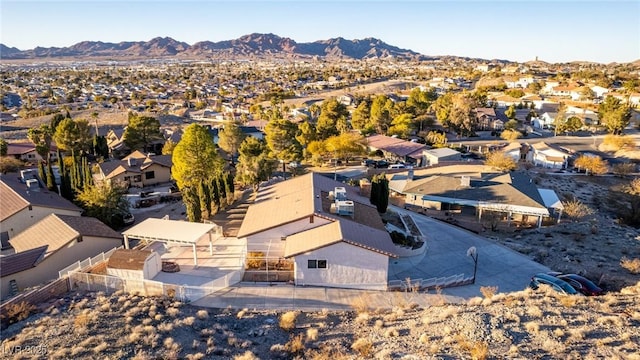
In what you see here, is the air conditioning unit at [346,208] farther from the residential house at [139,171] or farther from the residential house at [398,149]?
the residential house at [398,149]

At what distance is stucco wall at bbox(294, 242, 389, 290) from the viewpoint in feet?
70.1

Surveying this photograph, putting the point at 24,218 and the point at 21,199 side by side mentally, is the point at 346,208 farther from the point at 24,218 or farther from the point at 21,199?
the point at 21,199

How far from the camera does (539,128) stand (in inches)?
3312

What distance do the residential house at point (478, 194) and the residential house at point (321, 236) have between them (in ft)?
29.6

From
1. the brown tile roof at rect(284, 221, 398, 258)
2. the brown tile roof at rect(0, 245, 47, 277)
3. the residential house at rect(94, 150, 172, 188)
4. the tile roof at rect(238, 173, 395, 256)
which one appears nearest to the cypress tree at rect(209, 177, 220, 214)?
the tile roof at rect(238, 173, 395, 256)

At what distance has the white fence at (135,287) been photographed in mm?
19328

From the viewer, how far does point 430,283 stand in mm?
22516

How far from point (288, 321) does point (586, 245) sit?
75.6 ft

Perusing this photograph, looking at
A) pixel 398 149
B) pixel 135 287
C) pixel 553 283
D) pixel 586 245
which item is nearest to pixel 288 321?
pixel 135 287

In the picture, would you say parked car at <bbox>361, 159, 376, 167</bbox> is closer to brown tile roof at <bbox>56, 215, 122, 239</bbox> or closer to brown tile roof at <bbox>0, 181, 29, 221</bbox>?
brown tile roof at <bbox>56, 215, 122, 239</bbox>

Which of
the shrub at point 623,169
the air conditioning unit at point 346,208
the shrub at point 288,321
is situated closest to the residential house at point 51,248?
the air conditioning unit at point 346,208

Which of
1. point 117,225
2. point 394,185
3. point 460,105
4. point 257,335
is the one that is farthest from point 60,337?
point 460,105

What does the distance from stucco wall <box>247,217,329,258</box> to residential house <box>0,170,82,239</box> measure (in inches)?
639

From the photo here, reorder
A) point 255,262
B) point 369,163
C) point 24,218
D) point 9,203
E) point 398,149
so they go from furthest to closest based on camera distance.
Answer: point 398,149
point 369,163
point 9,203
point 24,218
point 255,262
